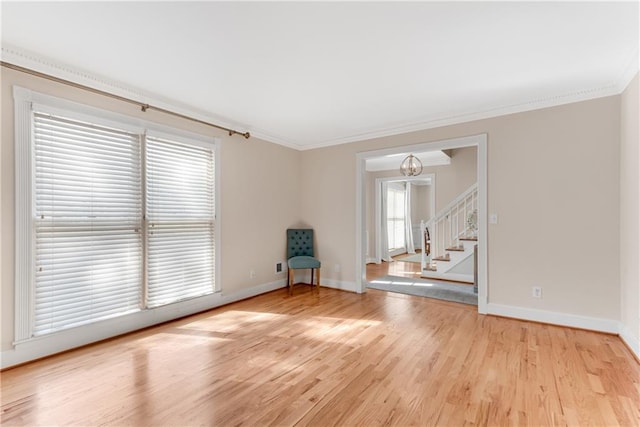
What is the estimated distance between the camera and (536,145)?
342 centimetres

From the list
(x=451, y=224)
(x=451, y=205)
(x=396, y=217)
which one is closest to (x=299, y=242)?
(x=451, y=205)

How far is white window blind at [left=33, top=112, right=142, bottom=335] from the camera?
257 centimetres

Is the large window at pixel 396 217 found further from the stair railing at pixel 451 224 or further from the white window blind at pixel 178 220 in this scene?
the white window blind at pixel 178 220

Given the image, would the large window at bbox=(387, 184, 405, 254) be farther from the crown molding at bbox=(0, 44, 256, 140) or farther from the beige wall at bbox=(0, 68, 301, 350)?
the crown molding at bbox=(0, 44, 256, 140)

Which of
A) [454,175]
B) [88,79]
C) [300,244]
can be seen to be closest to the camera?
[88,79]

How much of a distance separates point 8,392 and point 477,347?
3793 mm

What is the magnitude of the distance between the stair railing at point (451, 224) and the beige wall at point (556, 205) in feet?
7.34

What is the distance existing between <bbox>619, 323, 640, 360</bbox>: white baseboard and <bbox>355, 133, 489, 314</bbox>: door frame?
1.20 metres

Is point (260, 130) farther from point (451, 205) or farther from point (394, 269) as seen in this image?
point (394, 269)

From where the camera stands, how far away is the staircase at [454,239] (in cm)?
559

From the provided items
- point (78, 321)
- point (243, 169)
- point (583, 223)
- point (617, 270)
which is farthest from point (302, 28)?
point (617, 270)

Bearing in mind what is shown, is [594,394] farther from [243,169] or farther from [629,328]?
[243,169]

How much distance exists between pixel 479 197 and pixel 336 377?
287 cm

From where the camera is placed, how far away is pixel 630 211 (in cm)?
274
